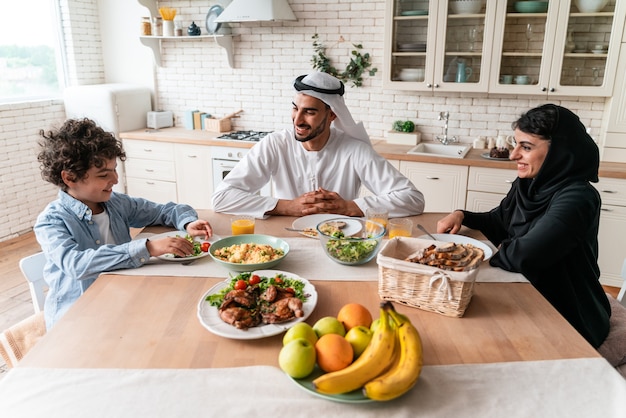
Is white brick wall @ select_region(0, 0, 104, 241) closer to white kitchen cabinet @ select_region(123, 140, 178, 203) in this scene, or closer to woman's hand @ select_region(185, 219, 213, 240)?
white kitchen cabinet @ select_region(123, 140, 178, 203)

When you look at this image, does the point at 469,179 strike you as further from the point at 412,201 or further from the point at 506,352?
the point at 506,352

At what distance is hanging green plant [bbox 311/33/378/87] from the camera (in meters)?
4.35

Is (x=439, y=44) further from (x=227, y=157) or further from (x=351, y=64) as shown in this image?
(x=227, y=157)

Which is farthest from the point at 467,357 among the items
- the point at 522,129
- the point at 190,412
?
the point at 522,129

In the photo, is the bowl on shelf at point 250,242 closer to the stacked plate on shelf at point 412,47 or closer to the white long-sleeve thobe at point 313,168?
the white long-sleeve thobe at point 313,168

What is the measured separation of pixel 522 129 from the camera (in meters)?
1.92

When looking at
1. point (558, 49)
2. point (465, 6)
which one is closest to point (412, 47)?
point (465, 6)

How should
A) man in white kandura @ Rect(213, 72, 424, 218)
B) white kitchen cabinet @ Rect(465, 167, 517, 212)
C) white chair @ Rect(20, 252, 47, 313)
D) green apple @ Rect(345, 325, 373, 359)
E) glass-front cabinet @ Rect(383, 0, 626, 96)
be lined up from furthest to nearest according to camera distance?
white kitchen cabinet @ Rect(465, 167, 517, 212) < glass-front cabinet @ Rect(383, 0, 626, 96) < man in white kandura @ Rect(213, 72, 424, 218) < white chair @ Rect(20, 252, 47, 313) < green apple @ Rect(345, 325, 373, 359)

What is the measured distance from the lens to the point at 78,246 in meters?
1.82

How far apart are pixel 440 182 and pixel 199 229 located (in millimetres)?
2295

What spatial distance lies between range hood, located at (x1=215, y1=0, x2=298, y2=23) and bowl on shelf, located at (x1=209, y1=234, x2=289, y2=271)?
9.10 feet

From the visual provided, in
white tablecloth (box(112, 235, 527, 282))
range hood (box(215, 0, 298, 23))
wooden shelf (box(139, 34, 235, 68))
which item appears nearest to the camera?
white tablecloth (box(112, 235, 527, 282))

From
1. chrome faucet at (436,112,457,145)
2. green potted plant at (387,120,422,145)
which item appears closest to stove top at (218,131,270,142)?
green potted plant at (387,120,422,145)

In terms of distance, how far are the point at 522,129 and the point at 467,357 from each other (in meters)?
1.07
